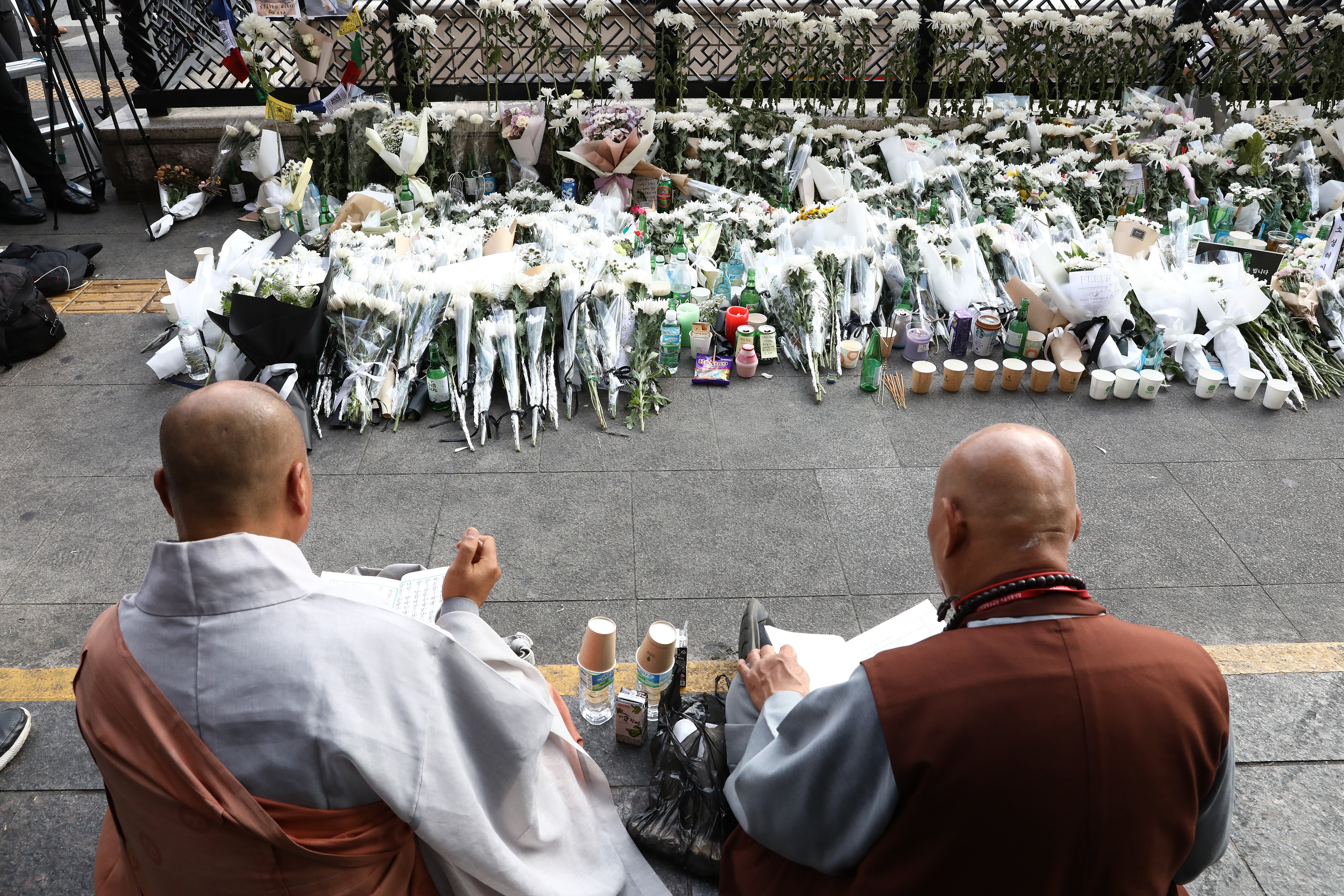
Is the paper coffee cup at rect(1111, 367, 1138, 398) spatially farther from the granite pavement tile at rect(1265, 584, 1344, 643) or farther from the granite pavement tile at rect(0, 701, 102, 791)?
the granite pavement tile at rect(0, 701, 102, 791)

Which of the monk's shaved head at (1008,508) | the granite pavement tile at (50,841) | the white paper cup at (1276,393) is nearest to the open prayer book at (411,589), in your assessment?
the granite pavement tile at (50,841)

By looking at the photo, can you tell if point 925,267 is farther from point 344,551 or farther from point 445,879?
point 445,879

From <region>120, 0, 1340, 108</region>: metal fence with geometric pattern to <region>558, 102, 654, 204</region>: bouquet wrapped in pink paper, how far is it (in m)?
0.86

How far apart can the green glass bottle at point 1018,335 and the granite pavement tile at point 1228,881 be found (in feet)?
10.4

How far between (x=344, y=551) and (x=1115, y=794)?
116 inches

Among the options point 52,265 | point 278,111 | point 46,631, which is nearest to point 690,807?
point 46,631

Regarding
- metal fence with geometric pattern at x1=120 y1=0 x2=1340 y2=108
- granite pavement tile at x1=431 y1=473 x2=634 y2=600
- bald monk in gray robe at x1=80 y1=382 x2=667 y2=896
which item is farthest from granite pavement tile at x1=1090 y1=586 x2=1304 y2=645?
metal fence with geometric pattern at x1=120 y1=0 x2=1340 y2=108

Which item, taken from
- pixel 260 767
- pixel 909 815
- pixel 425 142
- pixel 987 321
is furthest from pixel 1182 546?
pixel 425 142

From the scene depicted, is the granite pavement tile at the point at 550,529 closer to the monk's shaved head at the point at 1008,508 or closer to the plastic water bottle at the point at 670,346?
the plastic water bottle at the point at 670,346

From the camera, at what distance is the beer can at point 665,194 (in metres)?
6.75

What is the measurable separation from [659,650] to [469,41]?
21.4 ft

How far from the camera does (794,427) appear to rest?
4.59 meters

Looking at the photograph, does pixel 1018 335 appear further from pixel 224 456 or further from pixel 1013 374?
pixel 224 456

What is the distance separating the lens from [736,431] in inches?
179
